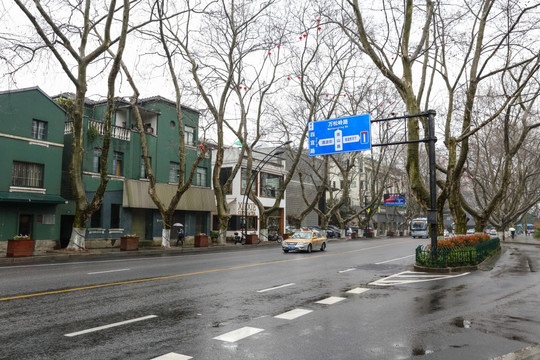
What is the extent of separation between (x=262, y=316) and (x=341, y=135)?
14.6m

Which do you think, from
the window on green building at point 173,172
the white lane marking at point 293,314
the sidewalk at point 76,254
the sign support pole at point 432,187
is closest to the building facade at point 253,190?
the window on green building at point 173,172

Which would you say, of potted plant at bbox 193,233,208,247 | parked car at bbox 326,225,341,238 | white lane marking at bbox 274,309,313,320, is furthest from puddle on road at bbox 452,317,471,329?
parked car at bbox 326,225,341,238

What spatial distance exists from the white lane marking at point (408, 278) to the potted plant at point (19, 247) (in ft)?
52.4

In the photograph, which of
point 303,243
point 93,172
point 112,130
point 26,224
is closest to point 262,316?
point 303,243

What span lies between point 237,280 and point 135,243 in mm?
14606

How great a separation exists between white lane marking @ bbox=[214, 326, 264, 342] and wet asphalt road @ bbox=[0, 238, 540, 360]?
52mm

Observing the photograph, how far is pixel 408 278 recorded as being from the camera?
13.5 metres

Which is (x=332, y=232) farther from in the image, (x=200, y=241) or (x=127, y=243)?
(x=127, y=243)

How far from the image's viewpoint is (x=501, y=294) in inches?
408

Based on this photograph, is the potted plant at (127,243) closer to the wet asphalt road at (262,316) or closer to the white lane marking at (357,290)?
the wet asphalt road at (262,316)

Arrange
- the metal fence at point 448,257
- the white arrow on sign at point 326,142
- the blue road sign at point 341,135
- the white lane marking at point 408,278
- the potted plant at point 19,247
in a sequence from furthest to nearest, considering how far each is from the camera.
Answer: the white arrow on sign at point 326,142 → the blue road sign at point 341,135 → the potted plant at point 19,247 → the metal fence at point 448,257 → the white lane marking at point 408,278

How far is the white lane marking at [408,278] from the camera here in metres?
12.5

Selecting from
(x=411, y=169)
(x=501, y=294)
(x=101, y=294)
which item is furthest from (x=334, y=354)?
(x=411, y=169)

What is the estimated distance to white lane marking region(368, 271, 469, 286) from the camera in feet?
40.9
